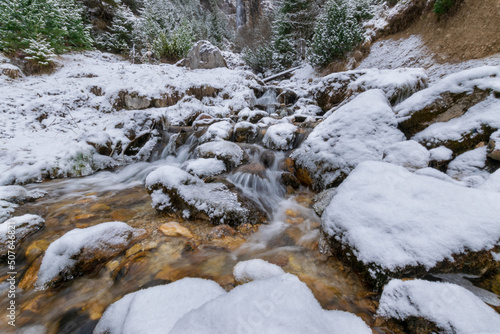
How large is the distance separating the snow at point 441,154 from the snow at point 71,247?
495cm

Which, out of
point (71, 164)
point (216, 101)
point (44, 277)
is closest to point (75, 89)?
point (71, 164)

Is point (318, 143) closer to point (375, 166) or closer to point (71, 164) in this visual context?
point (375, 166)

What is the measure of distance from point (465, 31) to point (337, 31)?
20.8ft

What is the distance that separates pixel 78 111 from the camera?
736cm

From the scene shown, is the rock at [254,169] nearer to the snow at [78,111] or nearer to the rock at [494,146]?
the rock at [494,146]

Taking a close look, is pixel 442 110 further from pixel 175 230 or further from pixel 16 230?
pixel 16 230

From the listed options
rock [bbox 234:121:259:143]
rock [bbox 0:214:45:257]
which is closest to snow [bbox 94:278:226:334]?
rock [bbox 0:214:45:257]

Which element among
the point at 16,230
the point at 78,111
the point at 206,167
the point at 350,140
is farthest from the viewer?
the point at 78,111

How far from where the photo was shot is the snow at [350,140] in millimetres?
3476

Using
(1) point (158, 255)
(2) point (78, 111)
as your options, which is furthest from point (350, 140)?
(2) point (78, 111)

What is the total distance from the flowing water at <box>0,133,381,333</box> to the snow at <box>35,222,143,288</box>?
0.15 meters

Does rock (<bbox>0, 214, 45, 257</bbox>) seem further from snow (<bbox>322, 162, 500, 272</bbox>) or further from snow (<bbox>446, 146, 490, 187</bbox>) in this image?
snow (<bbox>446, 146, 490, 187</bbox>)

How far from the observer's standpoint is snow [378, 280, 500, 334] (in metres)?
1.07

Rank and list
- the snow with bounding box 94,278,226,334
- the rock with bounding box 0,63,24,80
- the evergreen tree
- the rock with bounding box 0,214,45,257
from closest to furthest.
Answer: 1. the snow with bounding box 94,278,226,334
2. the rock with bounding box 0,214,45,257
3. the rock with bounding box 0,63,24,80
4. the evergreen tree
